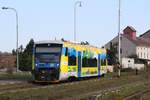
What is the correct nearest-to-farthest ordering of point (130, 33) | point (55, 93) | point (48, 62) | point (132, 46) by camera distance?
point (55, 93)
point (48, 62)
point (132, 46)
point (130, 33)

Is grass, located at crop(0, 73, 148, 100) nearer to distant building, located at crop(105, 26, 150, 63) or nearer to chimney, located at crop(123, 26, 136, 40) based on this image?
distant building, located at crop(105, 26, 150, 63)

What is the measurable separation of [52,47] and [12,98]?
1561cm

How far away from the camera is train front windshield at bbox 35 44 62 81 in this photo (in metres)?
39.6

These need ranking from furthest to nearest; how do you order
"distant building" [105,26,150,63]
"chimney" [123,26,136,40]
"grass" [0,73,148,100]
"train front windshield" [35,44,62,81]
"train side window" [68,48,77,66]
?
"chimney" [123,26,136,40] → "distant building" [105,26,150,63] → "train side window" [68,48,77,66] → "train front windshield" [35,44,62,81] → "grass" [0,73,148,100]

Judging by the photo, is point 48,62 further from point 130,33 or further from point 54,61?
point 130,33

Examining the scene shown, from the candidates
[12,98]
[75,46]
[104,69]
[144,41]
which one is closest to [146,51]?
[144,41]

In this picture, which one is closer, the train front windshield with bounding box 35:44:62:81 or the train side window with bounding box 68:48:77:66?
the train front windshield with bounding box 35:44:62:81

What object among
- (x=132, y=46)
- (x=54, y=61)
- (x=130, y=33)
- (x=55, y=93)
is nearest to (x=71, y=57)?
(x=54, y=61)

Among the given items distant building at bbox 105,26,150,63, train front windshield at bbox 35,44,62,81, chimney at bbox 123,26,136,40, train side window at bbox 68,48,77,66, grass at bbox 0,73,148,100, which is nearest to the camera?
grass at bbox 0,73,148,100

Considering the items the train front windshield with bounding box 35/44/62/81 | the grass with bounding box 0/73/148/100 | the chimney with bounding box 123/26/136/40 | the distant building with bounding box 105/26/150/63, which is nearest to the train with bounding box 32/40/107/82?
the train front windshield with bounding box 35/44/62/81

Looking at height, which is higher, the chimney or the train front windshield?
the chimney

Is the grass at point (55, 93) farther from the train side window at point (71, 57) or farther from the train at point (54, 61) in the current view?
the train side window at point (71, 57)

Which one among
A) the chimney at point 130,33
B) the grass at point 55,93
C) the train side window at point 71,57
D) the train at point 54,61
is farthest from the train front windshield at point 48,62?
the chimney at point 130,33

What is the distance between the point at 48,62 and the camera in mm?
39750
